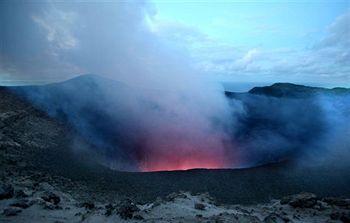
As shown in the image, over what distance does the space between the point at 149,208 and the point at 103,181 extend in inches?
189

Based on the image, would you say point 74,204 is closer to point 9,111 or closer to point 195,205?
point 195,205

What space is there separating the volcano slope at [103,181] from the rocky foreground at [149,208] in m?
0.05

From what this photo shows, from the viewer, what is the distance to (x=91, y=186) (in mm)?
17594

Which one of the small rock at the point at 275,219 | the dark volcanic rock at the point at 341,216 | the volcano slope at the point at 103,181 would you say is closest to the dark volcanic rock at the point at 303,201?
the volcano slope at the point at 103,181

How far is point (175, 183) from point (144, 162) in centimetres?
1033

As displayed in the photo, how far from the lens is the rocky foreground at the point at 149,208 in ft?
42.2

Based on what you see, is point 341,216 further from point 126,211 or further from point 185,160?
point 185,160

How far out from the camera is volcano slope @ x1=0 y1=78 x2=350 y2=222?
14.3 meters

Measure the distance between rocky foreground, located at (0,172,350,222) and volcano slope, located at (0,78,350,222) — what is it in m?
0.05

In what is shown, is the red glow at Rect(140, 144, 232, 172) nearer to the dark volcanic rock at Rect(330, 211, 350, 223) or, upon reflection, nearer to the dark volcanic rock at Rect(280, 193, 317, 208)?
the dark volcanic rock at Rect(280, 193, 317, 208)

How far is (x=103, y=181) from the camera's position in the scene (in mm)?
18312

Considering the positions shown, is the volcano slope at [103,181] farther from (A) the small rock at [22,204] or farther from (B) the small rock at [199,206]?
(B) the small rock at [199,206]

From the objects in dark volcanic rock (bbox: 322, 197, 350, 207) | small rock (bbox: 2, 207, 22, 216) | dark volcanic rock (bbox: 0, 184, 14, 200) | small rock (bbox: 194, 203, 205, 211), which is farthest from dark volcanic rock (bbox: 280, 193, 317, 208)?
dark volcanic rock (bbox: 0, 184, 14, 200)

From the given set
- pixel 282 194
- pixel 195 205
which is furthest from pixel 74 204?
pixel 282 194
